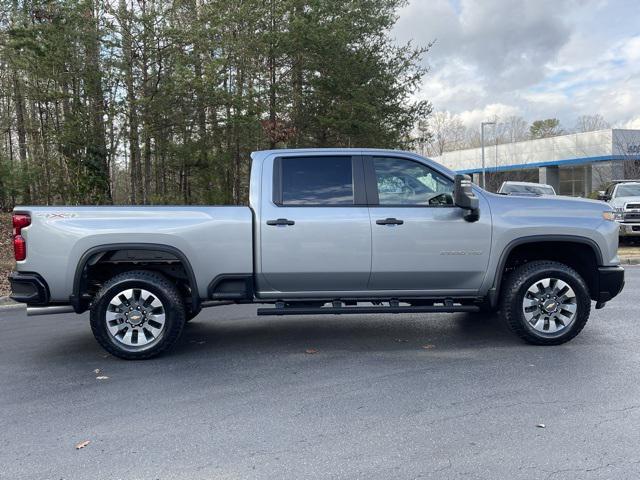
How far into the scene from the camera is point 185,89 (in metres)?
15.5

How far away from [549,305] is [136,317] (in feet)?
14.1

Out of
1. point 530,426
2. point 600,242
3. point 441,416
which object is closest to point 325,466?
point 441,416

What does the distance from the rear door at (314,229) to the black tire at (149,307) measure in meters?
0.95

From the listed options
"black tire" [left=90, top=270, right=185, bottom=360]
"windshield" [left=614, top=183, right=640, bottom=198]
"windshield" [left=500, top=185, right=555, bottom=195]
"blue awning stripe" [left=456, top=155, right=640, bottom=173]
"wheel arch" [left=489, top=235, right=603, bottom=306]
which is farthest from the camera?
"blue awning stripe" [left=456, top=155, right=640, bottom=173]

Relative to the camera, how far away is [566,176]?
139 feet

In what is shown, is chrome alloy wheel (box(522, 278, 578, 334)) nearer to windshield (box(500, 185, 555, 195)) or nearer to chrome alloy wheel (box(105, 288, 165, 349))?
chrome alloy wheel (box(105, 288, 165, 349))

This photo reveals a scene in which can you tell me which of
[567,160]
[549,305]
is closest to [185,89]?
[549,305]

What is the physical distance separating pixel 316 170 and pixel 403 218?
3.46 feet

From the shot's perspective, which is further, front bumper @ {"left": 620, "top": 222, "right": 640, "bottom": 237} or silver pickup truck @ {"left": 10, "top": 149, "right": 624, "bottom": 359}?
front bumper @ {"left": 620, "top": 222, "right": 640, "bottom": 237}

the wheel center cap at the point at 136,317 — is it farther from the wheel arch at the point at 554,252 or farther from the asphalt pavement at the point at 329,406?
the wheel arch at the point at 554,252

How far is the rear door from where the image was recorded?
5.53 metres

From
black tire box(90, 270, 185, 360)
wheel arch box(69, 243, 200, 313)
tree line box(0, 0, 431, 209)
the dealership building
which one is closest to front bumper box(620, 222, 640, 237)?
tree line box(0, 0, 431, 209)

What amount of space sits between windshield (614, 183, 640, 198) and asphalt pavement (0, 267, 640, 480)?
37.5ft

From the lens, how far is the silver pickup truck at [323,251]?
5.42 m
